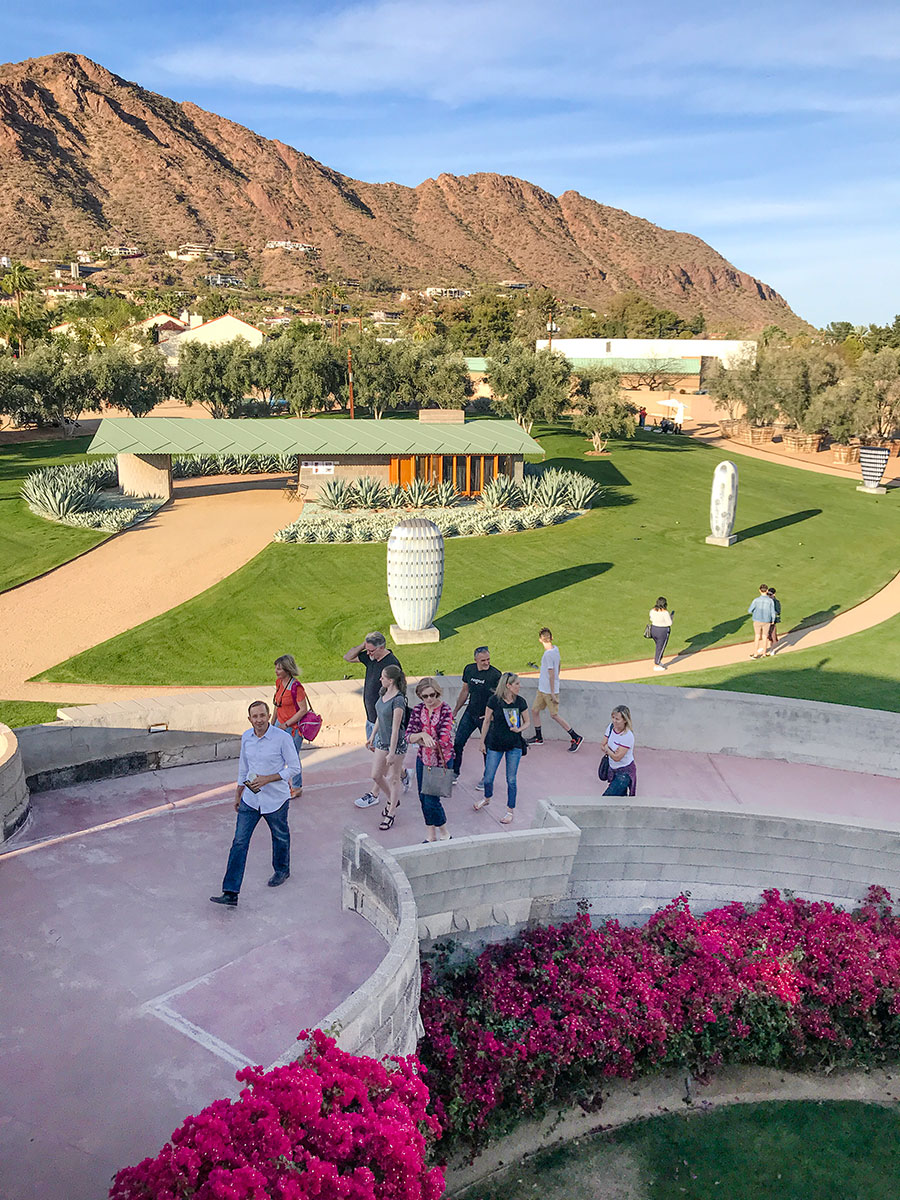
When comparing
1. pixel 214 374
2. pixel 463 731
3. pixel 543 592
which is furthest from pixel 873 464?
pixel 463 731

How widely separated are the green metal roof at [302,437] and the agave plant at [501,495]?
5.61ft

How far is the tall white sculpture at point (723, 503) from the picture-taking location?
2614 cm

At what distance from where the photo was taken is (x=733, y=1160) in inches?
317

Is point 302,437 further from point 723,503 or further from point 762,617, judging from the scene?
point 762,617

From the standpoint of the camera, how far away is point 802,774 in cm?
1097

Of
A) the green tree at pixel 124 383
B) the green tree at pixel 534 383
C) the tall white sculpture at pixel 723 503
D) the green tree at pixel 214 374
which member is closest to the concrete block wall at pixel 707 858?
the tall white sculpture at pixel 723 503

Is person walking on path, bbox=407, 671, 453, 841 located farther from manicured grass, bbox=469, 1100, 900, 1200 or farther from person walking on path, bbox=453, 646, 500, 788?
manicured grass, bbox=469, 1100, 900, 1200

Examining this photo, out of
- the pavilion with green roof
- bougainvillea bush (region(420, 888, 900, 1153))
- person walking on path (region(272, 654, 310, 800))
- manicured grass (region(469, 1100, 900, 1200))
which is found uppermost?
the pavilion with green roof

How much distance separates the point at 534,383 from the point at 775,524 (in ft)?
48.4

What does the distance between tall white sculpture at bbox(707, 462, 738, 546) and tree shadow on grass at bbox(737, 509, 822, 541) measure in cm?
108

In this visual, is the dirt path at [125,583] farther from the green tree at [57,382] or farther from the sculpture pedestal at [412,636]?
the green tree at [57,382]

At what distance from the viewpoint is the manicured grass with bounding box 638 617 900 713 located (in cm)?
1428

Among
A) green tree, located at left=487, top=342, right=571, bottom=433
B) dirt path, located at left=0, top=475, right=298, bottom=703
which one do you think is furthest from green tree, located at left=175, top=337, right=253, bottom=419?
dirt path, located at left=0, top=475, right=298, bottom=703

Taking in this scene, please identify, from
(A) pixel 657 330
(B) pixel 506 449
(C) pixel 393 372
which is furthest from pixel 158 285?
(B) pixel 506 449
